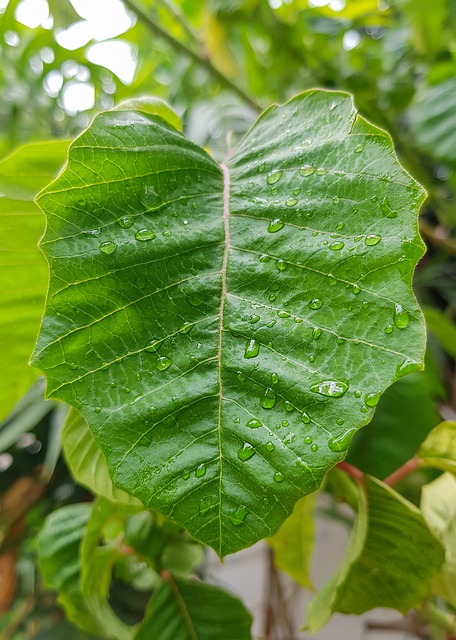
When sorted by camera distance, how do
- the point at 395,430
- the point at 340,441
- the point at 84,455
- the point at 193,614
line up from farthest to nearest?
the point at 395,430
the point at 193,614
the point at 84,455
the point at 340,441

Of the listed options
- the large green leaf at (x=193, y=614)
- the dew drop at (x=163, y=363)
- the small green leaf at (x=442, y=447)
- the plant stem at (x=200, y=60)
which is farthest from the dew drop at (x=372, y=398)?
the plant stem at (x=200, y=60)

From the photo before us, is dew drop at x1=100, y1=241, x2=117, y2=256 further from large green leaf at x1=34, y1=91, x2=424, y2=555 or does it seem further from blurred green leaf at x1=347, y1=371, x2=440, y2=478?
blurred green leaf at x1=347, y1=371, x2=440, y2=478

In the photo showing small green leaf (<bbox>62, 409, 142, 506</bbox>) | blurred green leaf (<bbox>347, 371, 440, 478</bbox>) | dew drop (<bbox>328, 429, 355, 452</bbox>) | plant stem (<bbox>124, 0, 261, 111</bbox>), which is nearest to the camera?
dew drop (<bbox>328, 429, 355, 452</bbox>)

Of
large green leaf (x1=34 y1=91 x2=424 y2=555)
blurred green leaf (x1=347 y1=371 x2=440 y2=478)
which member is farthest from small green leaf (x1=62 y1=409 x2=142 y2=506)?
blurred green leaf (x1=347 y1=371 x2=440 y2=478)

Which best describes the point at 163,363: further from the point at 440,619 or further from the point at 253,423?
the point at 440,619

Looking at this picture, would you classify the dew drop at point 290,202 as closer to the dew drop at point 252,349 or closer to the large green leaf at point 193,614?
the dew drop at point 252,349

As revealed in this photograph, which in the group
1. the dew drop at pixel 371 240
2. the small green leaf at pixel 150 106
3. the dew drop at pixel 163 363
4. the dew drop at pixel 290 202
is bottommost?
the dew drop at pixel 163 363

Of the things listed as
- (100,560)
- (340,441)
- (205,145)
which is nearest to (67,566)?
(100,560)
